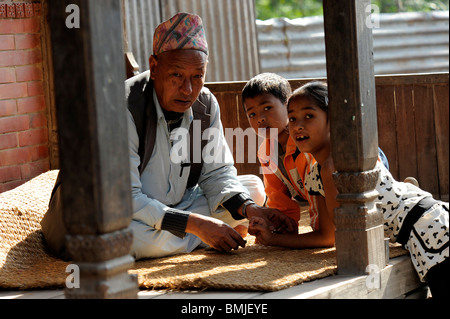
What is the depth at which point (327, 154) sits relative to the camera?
358 cm

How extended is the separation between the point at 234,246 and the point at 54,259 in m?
1.07

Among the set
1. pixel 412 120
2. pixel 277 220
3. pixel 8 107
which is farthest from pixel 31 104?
pixel 412 120

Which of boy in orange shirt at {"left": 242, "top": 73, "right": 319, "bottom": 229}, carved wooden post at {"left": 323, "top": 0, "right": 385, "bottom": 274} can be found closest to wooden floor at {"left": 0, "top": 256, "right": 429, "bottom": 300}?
carved wooden post at {"left": 323, "top": 0, "right": 385, "bottom": 274}

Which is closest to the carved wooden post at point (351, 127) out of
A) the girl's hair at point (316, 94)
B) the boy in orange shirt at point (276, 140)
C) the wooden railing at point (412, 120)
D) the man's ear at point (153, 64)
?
the girl's hair at point (316, 94)

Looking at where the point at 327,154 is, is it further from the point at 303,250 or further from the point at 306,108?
the point at 303,250

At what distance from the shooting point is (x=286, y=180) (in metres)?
4.19

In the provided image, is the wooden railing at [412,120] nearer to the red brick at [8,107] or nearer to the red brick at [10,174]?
the red brick at [8,107]

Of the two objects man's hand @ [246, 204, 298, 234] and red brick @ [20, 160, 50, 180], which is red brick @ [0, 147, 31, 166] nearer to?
red brick @ [20, 160, 50, 180]

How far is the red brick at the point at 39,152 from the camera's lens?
5031 mm

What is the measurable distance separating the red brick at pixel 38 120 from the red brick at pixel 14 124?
0.13 ft

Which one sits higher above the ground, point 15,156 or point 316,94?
point 316,94

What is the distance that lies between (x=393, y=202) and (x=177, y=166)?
1.28 meters

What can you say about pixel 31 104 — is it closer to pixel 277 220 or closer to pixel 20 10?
pixel 20 10
